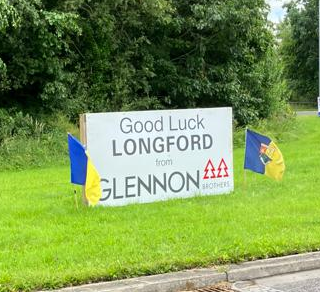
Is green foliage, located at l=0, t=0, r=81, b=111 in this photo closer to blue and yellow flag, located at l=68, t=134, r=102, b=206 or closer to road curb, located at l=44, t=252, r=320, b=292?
blue and yellow flag, located at l=68, t=134, r=102, b=206

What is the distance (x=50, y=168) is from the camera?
50.1 feet

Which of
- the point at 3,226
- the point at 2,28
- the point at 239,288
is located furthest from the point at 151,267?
the point at 2,28

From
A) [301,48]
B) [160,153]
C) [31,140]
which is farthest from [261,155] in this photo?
[301,48]

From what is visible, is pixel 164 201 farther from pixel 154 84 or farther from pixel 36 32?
pixel 154 84

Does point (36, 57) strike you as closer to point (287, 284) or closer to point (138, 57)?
point (138, 57)

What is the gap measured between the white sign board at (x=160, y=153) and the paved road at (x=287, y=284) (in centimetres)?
362

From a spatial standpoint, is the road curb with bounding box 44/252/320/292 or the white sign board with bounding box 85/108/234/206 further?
the white sign board with bounding box 85/108/234/206

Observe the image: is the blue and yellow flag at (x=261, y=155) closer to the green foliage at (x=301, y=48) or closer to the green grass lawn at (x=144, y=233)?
the green grass lawn at (x=144, y=233)

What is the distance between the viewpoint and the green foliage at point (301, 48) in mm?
53594

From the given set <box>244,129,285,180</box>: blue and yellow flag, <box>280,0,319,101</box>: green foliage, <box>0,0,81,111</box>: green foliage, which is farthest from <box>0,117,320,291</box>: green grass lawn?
<box>280,0,319,101</box>: green foliage

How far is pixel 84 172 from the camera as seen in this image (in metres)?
8.49

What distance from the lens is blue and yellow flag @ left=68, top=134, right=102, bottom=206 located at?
334 inches

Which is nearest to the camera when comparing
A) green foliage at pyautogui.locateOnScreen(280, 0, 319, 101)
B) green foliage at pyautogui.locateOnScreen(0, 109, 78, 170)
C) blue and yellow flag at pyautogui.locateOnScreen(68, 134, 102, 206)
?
blue and yellow flag at pyautogui.locateOnScreen(68, 134, 102, 206)

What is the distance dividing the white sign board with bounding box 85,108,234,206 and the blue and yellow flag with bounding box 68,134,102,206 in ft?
1.06
